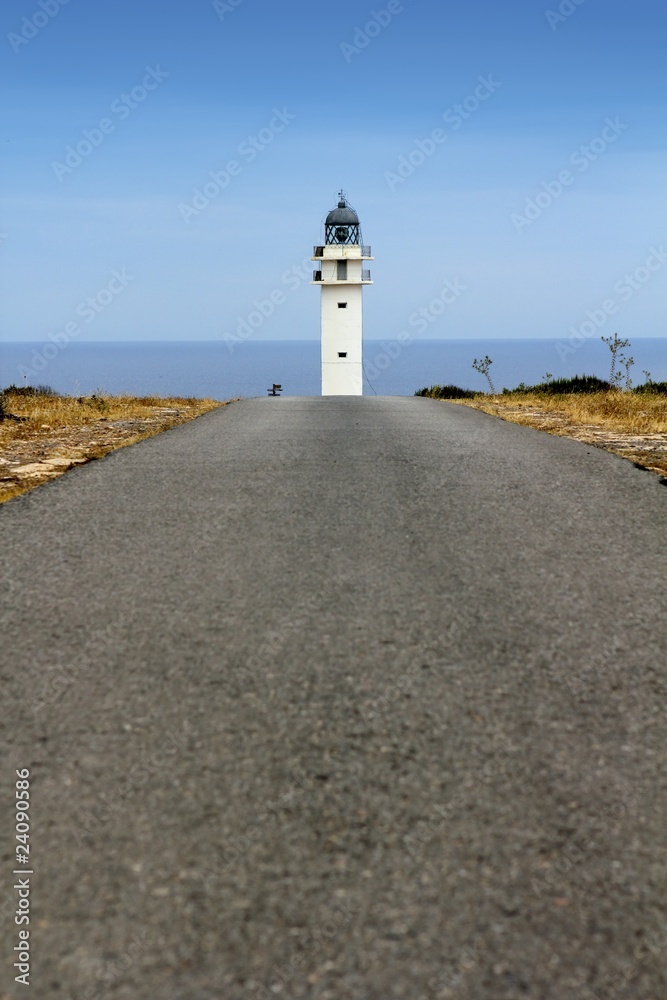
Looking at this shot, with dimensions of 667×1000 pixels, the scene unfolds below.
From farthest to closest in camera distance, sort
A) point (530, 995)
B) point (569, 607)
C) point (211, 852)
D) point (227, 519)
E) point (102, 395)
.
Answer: point (102, 395), point (227, 519), point (569, 607), point (211, 852), point (530, 995)

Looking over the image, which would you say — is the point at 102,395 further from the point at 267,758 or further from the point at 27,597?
the point at 267,758

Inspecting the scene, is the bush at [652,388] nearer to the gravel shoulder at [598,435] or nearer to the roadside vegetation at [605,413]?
the roadside vegetation at [605,413]

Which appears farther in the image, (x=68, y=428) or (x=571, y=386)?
(x=571, y=386)

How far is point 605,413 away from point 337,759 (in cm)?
1514

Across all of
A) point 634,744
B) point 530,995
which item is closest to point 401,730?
point 634,744

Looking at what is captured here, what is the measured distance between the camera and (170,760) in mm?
3004

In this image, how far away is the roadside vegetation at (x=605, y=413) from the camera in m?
11.9

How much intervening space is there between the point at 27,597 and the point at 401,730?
2.46m

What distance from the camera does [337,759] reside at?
119 inches

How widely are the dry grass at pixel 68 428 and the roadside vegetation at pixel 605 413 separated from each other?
6444mm

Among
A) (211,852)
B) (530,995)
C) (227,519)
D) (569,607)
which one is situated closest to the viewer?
(530,995)
